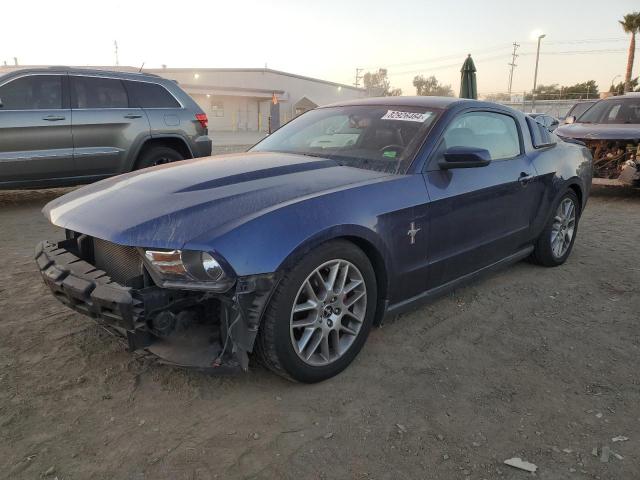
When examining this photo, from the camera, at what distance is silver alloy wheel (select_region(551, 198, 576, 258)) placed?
4.63 metres

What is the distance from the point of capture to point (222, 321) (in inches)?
92.2

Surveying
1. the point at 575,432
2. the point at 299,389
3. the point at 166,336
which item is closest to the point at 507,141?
the point at 575,432

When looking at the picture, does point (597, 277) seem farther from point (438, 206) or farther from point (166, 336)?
point (166, 336)

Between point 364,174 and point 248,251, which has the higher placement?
point 364,174

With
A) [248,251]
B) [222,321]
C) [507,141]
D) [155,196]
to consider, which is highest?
[507,141]

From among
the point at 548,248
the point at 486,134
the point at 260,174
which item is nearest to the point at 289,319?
the point at 260,174

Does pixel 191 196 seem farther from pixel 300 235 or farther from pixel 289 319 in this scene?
pixel 289 319

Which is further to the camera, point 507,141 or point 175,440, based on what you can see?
point 507,141

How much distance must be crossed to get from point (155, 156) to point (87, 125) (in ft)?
3.23

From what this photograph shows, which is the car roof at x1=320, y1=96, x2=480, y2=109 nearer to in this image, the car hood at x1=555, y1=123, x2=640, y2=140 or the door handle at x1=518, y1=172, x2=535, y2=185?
the door handle at x1=518, y1=172, x2=535, y2=185

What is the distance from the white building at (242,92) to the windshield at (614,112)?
32.2 metres

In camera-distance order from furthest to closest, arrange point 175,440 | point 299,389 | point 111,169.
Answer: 1. point 111,169
2. point 299,389
3. point 175,440

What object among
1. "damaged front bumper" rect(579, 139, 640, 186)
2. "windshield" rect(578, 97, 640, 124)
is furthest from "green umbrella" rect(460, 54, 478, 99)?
"damaged front bumper" rect(579, 139, 640, 186)

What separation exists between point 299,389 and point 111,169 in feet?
17.7
